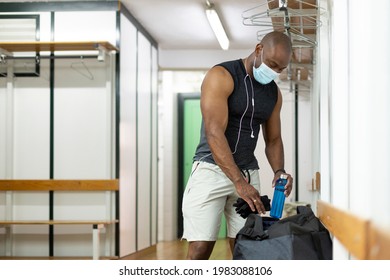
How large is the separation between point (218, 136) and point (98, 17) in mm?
3681

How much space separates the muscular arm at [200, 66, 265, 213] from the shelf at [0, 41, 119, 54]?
2972 millimetres

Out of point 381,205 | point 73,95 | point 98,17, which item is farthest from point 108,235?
point 381,205

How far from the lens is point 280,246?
2324mm

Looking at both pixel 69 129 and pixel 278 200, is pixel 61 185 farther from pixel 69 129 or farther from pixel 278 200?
pixel 278 200

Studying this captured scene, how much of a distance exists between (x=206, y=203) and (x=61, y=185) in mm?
3410

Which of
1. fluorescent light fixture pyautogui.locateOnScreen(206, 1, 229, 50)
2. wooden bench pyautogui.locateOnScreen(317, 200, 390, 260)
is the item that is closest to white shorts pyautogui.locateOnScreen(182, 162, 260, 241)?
wooden bench pyautogui.locateOnScreen(317, 200, 390, 260)

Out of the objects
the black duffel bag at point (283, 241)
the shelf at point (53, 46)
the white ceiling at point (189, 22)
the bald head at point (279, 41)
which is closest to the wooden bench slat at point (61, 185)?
the shelf at point (53, 46)

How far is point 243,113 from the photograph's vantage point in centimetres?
287

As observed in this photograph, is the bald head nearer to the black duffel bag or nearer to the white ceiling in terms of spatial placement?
the black duffel bag

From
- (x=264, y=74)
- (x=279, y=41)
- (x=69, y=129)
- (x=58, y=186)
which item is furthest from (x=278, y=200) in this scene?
(x=69, y=129)

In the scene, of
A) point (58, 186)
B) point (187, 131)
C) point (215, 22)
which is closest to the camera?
point (58, 186)

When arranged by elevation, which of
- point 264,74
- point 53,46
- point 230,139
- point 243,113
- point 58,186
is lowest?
point 58,186

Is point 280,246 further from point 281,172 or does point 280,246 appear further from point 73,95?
point 73,95

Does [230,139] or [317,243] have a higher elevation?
[230,139]
